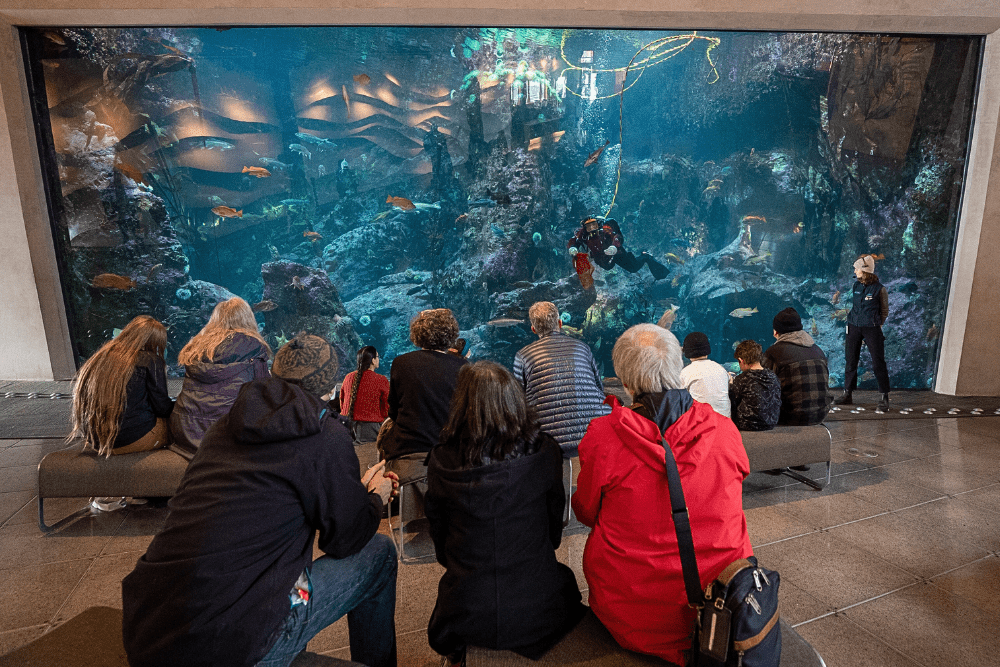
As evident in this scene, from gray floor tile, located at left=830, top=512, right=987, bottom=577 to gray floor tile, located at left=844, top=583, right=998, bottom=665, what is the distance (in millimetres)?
249

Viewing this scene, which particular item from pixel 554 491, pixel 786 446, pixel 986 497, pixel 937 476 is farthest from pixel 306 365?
pixel 937 476

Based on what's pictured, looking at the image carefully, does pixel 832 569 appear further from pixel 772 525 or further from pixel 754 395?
pixel 754 395

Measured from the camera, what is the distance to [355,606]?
1822 mm

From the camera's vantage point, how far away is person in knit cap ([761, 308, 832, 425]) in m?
3.84

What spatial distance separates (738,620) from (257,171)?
8.26 m

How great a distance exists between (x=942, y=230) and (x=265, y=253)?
31.3ft

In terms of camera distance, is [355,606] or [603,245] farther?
[603,245]

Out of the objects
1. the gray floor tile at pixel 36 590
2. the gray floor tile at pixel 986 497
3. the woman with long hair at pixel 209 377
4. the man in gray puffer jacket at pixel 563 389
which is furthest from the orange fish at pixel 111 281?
the gray floor tile at pixel 986 497

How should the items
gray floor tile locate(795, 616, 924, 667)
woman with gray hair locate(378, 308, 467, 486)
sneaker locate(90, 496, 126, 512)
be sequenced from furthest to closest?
sneaker locate(90, 496, 126, 512) → woman with gray hair locate(378, 308, 467, 486) → gray floor tile locate(795, 616, 924, 667)

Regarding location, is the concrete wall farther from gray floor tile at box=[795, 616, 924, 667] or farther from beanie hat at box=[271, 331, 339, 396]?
gray floor tile at box=[795, 616, 924, 667]

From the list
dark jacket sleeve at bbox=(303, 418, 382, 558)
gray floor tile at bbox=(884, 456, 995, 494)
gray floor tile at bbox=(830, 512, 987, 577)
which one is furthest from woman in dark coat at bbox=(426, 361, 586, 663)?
gray floor tile at bbox=(884, 456, 995, 494)

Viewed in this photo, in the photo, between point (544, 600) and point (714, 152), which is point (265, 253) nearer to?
point (714, 152)

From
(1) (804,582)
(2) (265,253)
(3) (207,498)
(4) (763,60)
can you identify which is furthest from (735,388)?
(2) (265,253)

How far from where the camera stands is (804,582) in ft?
8.93
